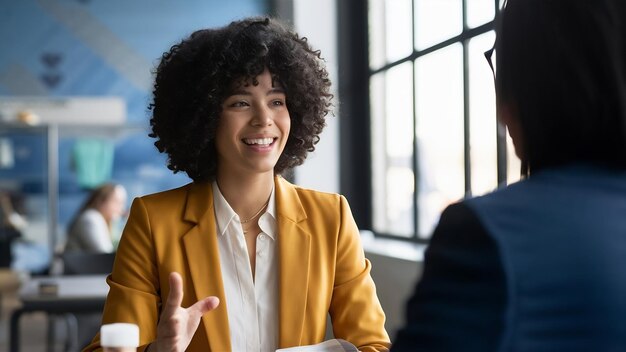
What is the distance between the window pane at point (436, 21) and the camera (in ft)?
13.5

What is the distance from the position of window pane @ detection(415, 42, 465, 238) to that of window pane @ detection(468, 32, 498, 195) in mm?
149

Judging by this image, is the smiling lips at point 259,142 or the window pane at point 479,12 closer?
the smiling lips at point 259,142

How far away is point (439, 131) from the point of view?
441 cm

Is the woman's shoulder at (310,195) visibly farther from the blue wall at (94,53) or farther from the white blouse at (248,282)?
the blue wall at (94,53)

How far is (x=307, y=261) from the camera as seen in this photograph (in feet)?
5.41

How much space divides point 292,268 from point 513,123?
2.94 ft

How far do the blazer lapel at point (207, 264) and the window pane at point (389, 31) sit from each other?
3.29 m

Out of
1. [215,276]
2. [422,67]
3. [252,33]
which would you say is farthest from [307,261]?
[422,67]

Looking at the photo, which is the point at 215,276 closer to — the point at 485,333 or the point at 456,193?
the point at 485,333

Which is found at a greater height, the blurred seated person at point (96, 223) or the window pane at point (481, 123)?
the window pane at point (481, 123)

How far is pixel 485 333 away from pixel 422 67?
3998 mm

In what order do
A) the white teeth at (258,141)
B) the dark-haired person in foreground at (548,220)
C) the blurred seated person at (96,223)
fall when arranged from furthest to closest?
1. the blurred seated person at (96,223)
2. the white teeth at (258,141)
3. the dark-haired person in foreground at (548,220)

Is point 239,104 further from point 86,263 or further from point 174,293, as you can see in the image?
point 86,263

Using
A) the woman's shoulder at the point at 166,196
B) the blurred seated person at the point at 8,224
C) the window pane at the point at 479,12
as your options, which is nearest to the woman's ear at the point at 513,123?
the woman's shoulder at the point at 166,196
